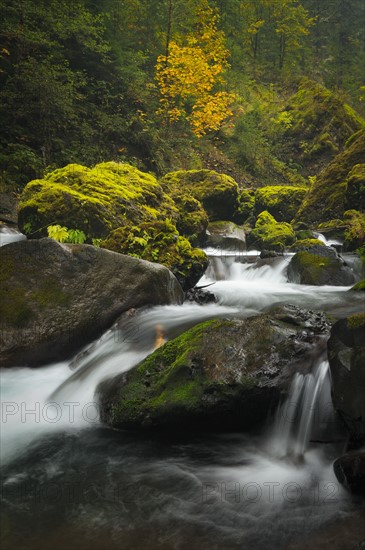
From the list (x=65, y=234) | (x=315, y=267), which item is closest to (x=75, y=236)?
(x=65, y=234)

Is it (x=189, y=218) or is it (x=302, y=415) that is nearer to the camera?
(x=302, y=415)

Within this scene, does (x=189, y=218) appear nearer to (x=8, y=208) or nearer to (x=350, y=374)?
(x=8, y=208)

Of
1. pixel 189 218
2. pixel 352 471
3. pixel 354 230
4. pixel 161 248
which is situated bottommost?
pixel 352 471

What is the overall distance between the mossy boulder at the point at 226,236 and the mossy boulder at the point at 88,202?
2995mm

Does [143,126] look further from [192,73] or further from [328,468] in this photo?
[328,468]

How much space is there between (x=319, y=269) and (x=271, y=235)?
174 inches

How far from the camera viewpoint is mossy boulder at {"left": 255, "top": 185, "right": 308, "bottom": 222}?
53.6ft

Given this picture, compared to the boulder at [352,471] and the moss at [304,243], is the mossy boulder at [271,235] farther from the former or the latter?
the boulder at [352,471]

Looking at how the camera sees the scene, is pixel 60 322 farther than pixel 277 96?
No

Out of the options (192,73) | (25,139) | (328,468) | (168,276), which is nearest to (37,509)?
(328,468)

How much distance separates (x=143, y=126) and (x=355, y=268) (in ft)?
36.6

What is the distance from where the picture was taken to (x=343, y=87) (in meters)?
30.8

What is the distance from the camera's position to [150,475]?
3.50 metres

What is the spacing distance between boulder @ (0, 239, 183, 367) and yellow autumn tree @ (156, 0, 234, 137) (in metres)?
13.8
